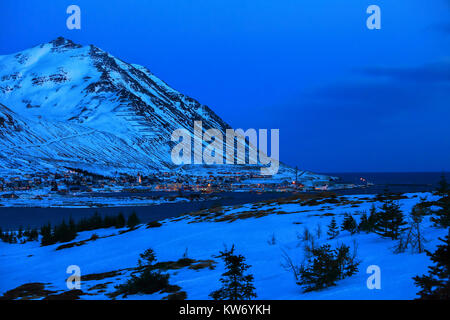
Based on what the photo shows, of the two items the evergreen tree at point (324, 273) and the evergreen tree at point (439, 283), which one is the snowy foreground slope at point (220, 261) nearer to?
the evergreen tree at point (324, 273)

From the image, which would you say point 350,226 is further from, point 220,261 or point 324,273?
point 324,273

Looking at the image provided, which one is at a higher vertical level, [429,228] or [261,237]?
[429,228]

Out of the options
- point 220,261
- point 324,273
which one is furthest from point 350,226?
point 324,273

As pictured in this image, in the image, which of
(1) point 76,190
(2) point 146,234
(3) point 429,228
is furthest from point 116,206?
(3) point 429,228

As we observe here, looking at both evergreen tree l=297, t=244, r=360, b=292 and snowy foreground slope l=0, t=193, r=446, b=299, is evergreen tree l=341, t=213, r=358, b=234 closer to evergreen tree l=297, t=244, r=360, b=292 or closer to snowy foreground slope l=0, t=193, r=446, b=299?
snowy foreground slope l=0, t=193, r=446, b=299

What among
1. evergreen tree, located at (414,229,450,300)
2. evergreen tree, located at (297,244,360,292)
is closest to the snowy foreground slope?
evergreen tree, located at (297,244,360,292)

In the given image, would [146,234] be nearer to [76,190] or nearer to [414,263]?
[414,263]

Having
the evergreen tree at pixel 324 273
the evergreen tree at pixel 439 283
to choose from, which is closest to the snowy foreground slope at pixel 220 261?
the evergreen tree at pixel 324 273

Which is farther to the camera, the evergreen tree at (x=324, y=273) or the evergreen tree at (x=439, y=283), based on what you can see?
the evergreen tree at (x=324, y=273)
